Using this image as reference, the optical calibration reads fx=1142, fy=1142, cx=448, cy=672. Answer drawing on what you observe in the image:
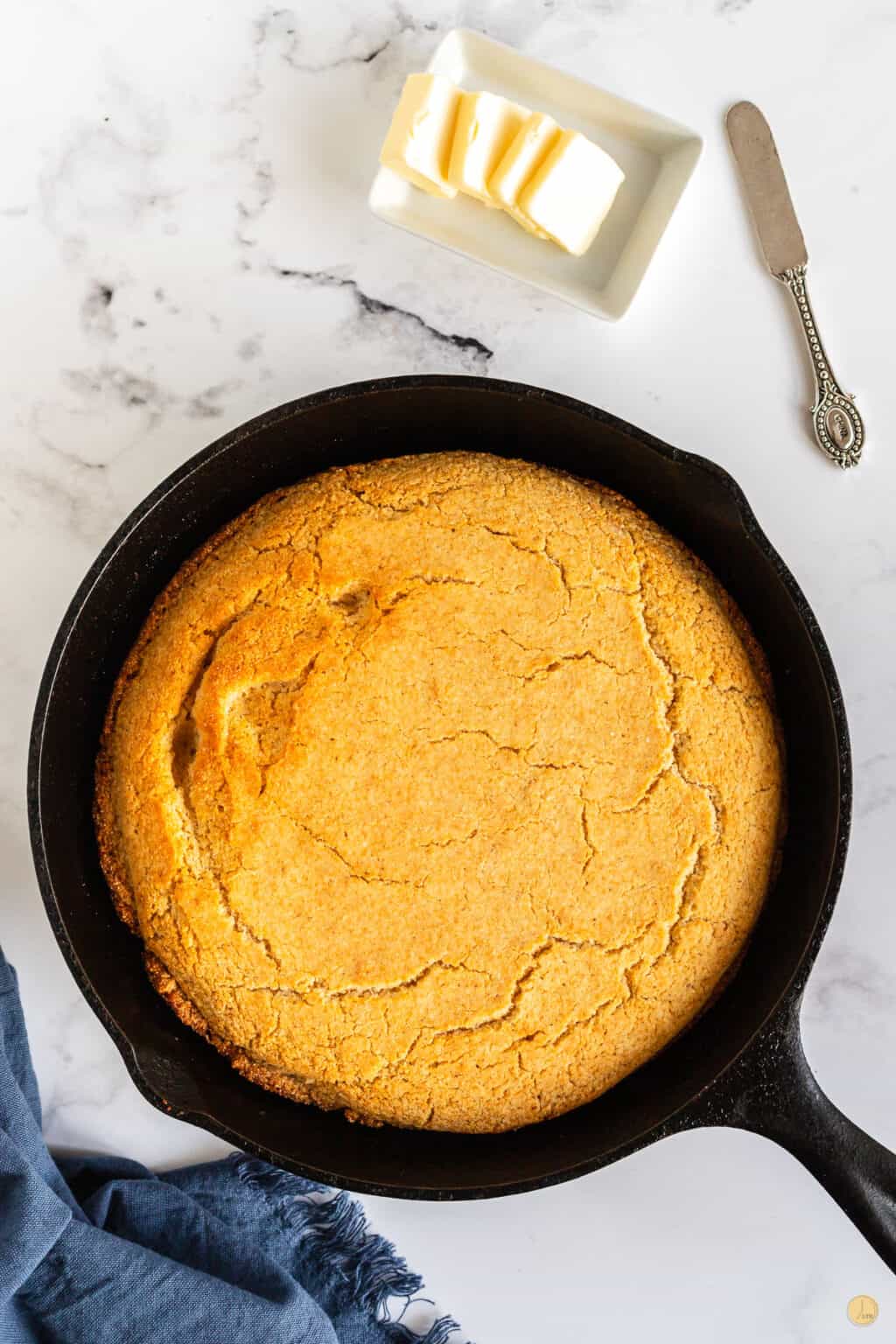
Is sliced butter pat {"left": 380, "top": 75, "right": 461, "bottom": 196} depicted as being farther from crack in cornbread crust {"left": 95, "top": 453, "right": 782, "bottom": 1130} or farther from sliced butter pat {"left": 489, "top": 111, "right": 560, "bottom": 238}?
crack in cornbread crust {"left": 95, "top": 453, "right": 782, "bottom": 1130}

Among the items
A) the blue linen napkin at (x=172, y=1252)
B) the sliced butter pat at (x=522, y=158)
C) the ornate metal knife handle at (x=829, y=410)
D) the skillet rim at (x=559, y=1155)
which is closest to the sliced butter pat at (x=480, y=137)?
the sliced butter pat at (x=522, y=158)

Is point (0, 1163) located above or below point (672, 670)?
below

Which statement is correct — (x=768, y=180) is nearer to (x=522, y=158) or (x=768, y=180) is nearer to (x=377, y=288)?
(x=522, y=158)

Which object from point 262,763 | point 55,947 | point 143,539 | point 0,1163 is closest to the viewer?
point 262,763

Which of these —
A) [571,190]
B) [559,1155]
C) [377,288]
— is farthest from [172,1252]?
[571,190]

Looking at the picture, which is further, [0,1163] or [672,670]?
[0,1163]

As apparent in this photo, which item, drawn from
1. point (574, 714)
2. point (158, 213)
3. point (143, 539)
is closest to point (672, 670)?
point (574, 714)

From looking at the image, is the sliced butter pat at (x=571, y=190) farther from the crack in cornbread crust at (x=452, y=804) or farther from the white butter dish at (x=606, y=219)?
the crack in cornbread crust at (x=452, y=804)

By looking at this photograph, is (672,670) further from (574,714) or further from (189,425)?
(189,425)
